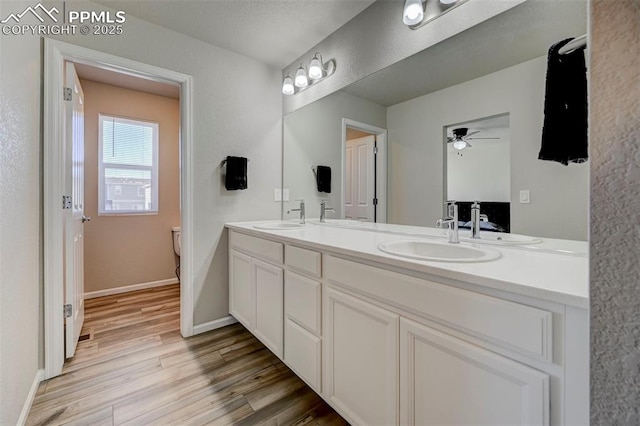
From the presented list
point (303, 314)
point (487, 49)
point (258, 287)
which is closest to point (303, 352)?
point (303, 314)

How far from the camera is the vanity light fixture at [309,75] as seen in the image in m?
2.19

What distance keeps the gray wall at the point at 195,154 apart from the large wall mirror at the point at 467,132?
2.65ft

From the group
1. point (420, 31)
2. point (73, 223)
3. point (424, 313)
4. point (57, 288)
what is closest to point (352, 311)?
point (424, 313)

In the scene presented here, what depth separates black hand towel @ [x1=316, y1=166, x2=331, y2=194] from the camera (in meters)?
2.31

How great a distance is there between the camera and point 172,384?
162cm

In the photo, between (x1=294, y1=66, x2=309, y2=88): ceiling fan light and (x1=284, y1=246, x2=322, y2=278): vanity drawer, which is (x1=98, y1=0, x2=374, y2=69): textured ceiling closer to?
(x1=294, y1=66, x2=309, y2=88): ceiling fan light

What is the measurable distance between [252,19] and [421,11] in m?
1.13

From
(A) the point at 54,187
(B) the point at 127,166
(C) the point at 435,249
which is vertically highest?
(B) the point at 127,166

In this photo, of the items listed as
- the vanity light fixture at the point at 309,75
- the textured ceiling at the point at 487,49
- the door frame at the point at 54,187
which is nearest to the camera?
the textured ceiling at the point at 487,49

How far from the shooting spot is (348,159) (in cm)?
208

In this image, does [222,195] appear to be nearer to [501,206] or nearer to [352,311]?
[352,311]

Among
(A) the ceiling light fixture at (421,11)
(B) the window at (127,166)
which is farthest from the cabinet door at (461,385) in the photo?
(B) the window at (127,166)

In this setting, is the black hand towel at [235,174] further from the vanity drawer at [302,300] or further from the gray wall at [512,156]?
the gray wall at [512,156]

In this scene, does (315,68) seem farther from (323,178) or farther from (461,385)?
(461,385)
